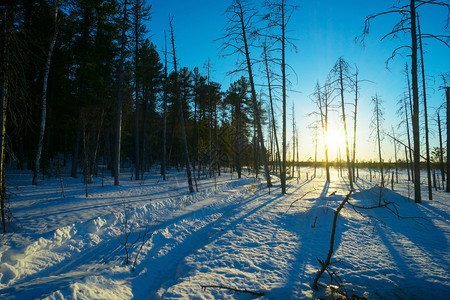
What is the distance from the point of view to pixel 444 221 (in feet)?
17.2

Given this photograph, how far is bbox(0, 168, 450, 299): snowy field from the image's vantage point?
2.55 metres

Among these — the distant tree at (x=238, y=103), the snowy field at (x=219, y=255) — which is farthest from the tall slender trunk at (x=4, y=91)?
the distant tree at (x=238, y=103)

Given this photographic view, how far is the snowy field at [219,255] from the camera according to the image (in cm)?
255

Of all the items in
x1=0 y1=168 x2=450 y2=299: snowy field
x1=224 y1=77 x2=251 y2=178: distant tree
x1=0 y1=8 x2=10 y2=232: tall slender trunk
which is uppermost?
x1=224 y1=77 x2=251 y2=178: distant tree

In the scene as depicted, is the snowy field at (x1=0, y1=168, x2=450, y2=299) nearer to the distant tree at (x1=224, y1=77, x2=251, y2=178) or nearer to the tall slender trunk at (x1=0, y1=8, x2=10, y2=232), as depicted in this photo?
the tall slender trunk at (x1=0, y1=8, x2=10, y2=232)

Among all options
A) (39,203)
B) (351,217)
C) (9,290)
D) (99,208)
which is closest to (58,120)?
(39,203)

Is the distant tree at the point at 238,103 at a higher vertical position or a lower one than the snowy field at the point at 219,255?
higher

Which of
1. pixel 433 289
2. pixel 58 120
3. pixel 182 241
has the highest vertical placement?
pixel 58 120

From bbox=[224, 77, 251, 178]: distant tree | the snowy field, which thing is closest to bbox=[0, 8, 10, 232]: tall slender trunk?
the snowy field

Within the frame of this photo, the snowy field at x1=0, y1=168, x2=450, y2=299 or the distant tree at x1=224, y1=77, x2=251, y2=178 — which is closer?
the snowy field at x1=0, y1=168, x2=450, y2=299

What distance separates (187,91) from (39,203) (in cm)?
2037

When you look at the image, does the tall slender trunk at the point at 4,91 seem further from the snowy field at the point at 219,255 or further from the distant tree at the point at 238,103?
the distant tree at the point at 238,103

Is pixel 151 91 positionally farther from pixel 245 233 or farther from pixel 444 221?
pixel 444 221

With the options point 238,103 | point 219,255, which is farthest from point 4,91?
point 238,103
